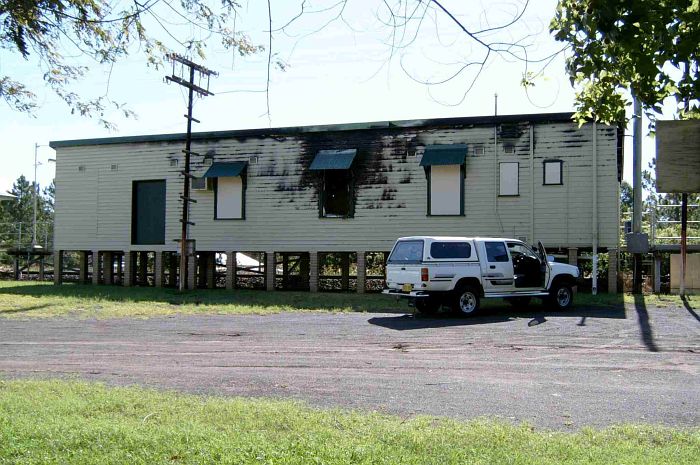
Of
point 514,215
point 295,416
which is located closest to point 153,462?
point 295,416

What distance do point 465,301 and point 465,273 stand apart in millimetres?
727

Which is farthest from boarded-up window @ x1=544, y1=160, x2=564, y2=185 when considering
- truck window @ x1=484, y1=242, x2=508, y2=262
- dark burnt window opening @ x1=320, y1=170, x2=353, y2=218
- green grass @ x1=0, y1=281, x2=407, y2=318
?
dark burnt window opening @ x1=320, y1=170, x2=353, y2=218

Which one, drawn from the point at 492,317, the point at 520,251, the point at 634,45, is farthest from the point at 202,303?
the point at 634,45

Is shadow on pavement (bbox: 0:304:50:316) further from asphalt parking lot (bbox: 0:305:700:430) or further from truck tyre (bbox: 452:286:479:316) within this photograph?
truck tyre (bbox: 452:286:479:316)

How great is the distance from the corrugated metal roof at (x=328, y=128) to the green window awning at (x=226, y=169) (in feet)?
3.66

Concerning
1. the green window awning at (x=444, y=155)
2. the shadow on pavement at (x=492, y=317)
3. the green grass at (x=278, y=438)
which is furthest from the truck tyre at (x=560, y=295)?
the green grass at (x=278, y=438)

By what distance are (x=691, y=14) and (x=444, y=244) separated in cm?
1321

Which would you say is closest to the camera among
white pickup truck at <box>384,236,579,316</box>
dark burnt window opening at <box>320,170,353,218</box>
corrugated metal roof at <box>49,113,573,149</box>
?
white pickup truck at <box>384,236,579,316</box>

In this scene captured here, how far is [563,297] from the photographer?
20078mm

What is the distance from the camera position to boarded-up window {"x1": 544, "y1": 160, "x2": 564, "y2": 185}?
24469 mm

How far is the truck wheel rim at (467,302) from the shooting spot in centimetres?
1844

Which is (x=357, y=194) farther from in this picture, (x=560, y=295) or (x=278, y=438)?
(x=278, y=438)

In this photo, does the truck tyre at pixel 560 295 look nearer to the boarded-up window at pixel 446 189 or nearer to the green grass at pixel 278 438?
the boarded-up window at pixel 446 189

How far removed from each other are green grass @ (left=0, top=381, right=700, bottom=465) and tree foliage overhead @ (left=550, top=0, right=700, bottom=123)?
9.86 feet
